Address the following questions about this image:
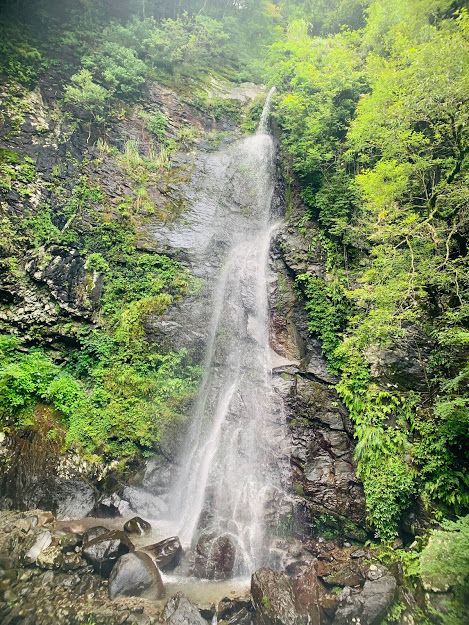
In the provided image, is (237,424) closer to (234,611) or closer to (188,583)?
(188,583)

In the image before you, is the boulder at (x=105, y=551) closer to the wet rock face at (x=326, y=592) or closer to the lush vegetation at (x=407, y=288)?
the wet rock face at (x=326, y=592)

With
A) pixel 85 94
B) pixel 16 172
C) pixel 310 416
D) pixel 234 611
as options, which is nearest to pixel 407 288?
pixel 310 416

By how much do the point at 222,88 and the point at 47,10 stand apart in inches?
341

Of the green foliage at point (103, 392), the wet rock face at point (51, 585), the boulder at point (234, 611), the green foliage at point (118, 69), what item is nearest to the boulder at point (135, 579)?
the wet rock face at point (51, 585)

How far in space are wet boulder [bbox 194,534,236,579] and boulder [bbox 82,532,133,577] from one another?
4.70 ft

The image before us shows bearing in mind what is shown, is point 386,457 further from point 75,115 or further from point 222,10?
point 222,10

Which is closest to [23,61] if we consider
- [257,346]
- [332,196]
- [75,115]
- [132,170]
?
[75,115]

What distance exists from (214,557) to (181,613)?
1443 millimetres

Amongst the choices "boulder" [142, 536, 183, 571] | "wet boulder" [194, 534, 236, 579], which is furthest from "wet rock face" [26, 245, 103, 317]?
"wet boulder" [194, 534, 236, 579]

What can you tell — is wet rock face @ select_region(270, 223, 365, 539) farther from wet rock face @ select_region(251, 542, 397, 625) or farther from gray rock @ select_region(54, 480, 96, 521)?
gray rock @ select_region(54, 480, 96, 521)

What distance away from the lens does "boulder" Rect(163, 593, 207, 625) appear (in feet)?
18.5

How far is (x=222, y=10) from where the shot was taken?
2244 centimetres

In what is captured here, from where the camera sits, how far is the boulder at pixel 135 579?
20.6 feet

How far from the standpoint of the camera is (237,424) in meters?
9.39
